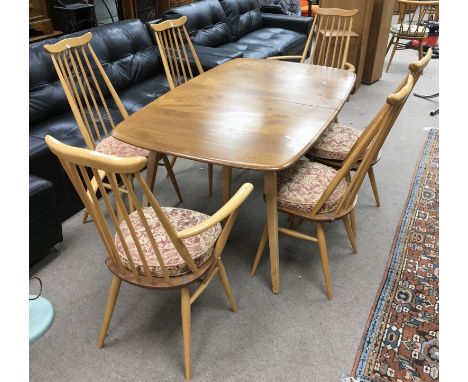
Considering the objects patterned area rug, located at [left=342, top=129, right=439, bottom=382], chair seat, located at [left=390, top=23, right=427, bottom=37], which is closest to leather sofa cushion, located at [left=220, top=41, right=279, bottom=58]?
chair seat, located at [left=390, top=23, right=427, bottom=37]

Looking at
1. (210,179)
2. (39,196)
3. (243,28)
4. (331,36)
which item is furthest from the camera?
(243,28)

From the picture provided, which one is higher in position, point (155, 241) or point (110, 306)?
point (155, 241)

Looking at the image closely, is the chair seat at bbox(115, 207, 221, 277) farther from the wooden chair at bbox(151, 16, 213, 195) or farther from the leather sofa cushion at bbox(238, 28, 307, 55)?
the leather sofa cushion at bbox(238, 28, 307, 55)

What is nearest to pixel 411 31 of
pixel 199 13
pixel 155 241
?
pixel 199 13

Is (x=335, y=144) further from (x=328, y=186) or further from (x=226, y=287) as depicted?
(x=226, y=287)

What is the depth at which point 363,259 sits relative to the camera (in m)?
2.12

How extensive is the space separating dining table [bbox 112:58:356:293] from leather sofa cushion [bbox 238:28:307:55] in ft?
6.87

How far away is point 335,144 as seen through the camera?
2201 millimetres

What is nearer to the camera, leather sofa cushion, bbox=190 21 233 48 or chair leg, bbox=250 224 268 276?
chair leg, bbox=250 224 268 276

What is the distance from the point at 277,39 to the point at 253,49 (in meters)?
0.54

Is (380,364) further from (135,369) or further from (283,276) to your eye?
(135,369)

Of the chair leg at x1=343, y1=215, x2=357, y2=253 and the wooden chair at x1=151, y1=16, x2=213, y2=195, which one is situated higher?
the wooden chair at x1=151, y1=16, x2=213, y2=195

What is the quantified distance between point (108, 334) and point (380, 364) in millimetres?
1112

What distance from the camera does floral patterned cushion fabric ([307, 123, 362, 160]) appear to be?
215 cm
